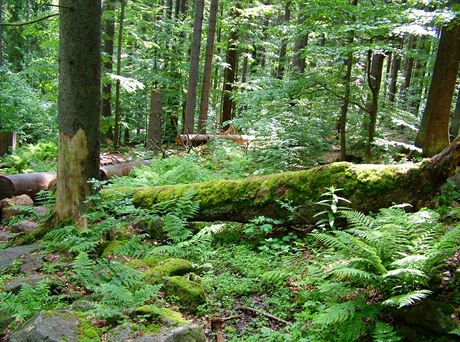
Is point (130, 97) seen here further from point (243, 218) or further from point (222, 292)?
point (222, 292)

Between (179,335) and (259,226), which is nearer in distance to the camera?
(179,335)

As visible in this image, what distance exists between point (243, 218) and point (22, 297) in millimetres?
3237

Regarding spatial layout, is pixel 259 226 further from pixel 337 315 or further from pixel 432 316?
pixel 432 316

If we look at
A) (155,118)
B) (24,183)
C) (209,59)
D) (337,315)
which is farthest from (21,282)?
(209,59)

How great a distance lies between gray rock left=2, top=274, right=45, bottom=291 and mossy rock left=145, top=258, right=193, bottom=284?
130 centimetres

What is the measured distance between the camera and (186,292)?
427 cm

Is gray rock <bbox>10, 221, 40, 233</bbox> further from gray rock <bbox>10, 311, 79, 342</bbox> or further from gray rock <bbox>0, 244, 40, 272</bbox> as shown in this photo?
gray rock <bbox>10, 311, 79, 342</bbox>

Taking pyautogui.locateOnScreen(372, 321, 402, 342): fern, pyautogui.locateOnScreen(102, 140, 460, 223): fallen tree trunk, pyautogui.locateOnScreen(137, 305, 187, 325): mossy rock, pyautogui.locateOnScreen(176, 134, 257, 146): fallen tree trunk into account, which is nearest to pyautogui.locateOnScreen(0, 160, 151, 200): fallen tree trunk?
pyautogui.locateOnScreen(176, 134, 257, 146): fallen tree trunk

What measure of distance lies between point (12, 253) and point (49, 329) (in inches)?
123

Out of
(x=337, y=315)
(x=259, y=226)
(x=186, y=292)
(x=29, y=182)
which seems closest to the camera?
(x=337, y=315)

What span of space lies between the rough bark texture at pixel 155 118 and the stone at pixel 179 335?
10.8 m

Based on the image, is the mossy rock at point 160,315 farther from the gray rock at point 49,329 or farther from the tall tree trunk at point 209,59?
the tall tree trunk at point 209,59

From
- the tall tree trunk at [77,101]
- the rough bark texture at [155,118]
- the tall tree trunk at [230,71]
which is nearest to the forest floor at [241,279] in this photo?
the tall tree trunk at [77,101]

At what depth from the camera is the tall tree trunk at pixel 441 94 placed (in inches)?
314
